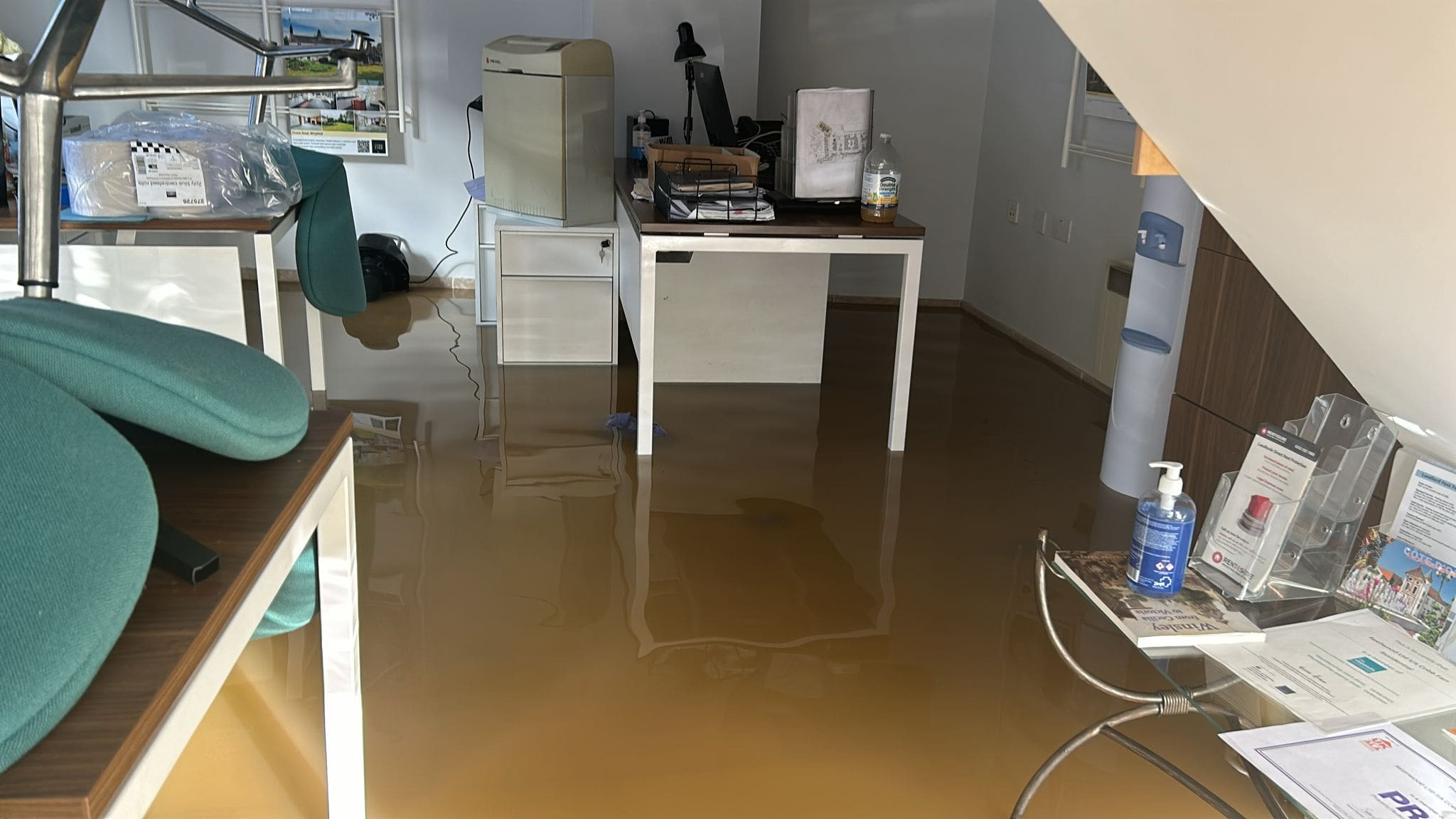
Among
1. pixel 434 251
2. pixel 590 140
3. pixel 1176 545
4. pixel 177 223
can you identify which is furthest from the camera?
pixel 434 251

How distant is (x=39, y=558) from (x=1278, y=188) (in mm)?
1295

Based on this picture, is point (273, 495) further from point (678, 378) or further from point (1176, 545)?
point (678, 378)

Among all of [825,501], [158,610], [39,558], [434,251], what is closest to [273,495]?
[158,610]

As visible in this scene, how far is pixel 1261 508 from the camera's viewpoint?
4.89ft

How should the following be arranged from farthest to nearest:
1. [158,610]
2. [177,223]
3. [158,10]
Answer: [158,10], [177,223], [158,610]

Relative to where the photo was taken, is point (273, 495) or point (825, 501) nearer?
point (273, 495)

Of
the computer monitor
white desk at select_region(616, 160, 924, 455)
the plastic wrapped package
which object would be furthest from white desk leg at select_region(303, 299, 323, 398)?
the computer monitor

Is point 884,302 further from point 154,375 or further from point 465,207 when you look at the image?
point 154,375

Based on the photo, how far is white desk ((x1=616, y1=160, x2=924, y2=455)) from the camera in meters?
3.41

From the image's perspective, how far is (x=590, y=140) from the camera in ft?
14.1

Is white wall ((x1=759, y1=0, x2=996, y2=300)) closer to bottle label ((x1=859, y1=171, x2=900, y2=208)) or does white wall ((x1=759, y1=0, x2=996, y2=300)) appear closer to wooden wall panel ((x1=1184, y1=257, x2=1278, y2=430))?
bottle label ((x1=859, y1=171, x2=900, y2=208))

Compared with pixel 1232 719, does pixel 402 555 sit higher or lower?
lower

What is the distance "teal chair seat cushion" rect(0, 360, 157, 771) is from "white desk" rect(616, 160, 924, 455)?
2651 mm

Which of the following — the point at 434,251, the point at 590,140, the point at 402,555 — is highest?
the point at 590,140
